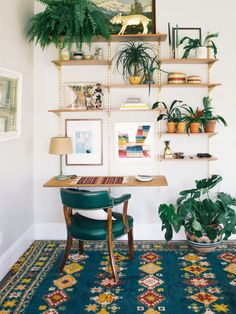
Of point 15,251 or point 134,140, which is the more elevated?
point 134,140

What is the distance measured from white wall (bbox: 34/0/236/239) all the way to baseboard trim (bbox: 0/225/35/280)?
229 mm

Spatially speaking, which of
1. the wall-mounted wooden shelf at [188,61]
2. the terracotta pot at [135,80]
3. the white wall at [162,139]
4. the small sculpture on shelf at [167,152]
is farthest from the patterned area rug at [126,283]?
the wall-mounted wooden shelf at [188,61]

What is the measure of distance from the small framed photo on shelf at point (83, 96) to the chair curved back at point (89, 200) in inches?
51.0

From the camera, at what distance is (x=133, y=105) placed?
373 cm

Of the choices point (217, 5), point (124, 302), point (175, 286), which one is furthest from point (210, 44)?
point (124, 302)

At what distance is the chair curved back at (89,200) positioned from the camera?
291 centimetres

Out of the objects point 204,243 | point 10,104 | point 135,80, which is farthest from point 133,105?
point 204,243

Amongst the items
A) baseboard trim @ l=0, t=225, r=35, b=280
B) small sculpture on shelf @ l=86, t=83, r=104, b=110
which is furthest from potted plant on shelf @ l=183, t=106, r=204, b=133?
baseboard trim @ l=0, t=225, r=35, b=280

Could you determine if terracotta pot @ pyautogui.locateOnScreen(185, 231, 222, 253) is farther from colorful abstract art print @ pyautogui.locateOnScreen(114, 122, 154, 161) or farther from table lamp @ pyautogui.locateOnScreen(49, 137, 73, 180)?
table lamp @ pyautogui.locateOnScreen(49, 137, 73, 180)

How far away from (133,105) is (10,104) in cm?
132

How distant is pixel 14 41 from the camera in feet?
11.1

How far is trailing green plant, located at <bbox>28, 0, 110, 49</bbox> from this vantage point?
11.3ft

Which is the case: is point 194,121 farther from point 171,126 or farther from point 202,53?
point 202,53

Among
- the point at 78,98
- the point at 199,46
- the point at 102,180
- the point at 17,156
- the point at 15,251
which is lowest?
the point at 15,251
